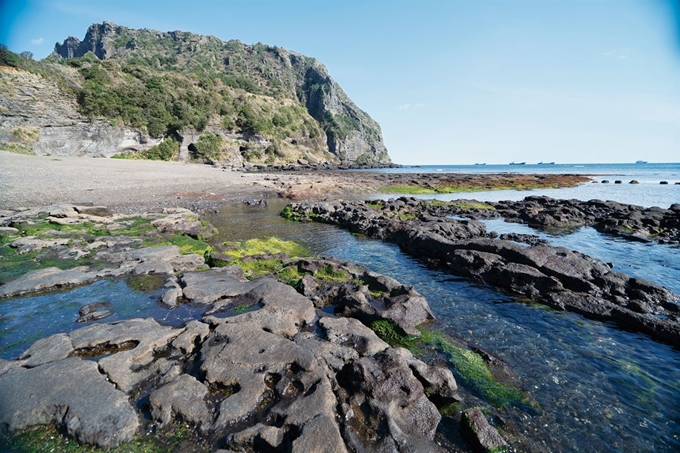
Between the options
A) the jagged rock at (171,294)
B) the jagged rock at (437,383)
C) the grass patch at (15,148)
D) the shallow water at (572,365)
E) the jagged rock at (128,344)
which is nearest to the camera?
the shallow water at (572,365)

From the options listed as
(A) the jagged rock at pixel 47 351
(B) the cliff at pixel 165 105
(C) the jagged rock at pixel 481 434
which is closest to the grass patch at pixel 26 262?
(A) the jagged rock at pixel 47 351

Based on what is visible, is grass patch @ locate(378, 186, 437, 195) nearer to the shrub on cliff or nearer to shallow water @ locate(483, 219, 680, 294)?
shallow water @ locate(483, 219, 680, 294)


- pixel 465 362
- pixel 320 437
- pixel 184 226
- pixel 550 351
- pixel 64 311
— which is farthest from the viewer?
pixel 184 226

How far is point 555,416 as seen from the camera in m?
5.12

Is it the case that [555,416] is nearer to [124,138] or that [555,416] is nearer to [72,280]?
[72,280]

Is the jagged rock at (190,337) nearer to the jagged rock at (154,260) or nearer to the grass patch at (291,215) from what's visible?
the jagged rock at (154,260)

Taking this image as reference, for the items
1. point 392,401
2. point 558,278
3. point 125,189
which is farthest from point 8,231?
point 558,278

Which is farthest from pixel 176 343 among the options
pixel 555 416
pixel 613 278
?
pixel 613 278

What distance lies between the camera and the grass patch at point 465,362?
5547mm

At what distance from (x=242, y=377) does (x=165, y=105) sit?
256 ft

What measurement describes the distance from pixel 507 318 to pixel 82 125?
66.1 m

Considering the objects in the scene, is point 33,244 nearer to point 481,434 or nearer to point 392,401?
point 392,401

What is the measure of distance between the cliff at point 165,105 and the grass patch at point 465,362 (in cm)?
5567

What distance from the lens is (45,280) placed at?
8.55 m
